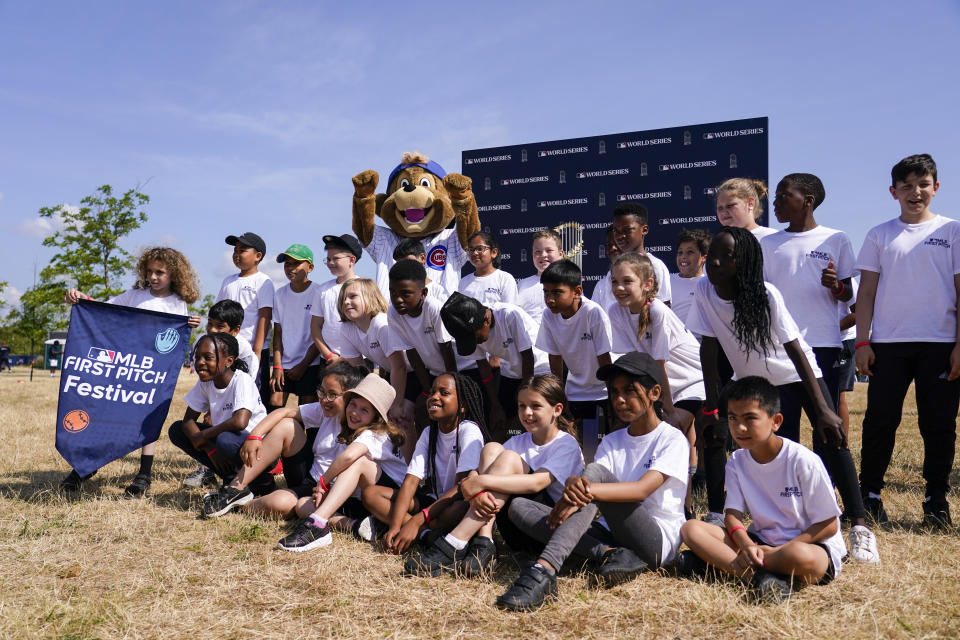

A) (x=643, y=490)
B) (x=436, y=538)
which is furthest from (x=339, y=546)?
(x=643, y=490)

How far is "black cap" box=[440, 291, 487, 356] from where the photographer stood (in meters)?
4.62

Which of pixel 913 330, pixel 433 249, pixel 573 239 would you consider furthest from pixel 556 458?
pixel 573 239

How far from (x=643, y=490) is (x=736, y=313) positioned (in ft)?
3.83

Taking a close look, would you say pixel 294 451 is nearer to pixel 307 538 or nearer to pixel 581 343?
pixel 307 538

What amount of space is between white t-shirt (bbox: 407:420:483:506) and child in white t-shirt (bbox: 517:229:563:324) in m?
2.11

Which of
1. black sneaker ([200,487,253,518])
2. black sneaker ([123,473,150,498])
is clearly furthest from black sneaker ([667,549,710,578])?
black sneaker ([123,473,150,498])

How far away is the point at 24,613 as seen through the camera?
289cm

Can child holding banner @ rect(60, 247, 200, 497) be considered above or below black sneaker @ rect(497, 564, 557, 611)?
above

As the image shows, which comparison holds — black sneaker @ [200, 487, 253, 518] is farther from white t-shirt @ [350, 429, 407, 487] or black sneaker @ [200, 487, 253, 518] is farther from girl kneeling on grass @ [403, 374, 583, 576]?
girl kneeling on grass @ [403, 374, 583, 576]

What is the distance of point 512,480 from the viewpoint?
12.1ft

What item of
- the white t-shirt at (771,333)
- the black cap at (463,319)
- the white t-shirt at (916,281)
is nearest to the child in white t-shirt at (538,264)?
the black cap at (463,319)

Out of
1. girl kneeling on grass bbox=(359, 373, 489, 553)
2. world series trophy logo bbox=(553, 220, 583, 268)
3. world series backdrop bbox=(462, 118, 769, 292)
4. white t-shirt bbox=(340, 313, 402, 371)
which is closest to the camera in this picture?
girl kneeling on grass bbox=(359, 373, 489, 553)

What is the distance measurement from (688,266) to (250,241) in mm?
4175

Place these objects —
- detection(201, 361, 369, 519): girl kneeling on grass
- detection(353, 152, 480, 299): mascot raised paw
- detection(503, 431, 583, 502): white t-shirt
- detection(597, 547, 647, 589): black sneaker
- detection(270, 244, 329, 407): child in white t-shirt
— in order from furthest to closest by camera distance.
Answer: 1. detection(353, 152, 480, 299): mascot raised paw
2. detection(270, 244, 329, 407): child in white t-shirt
3. detection(201, 361, 369, 519): girl kneeling on grass
4. detection(503, 431, 583, 502): white t-shirt
5. detection(597, 547, 647, 589): black sneaker
